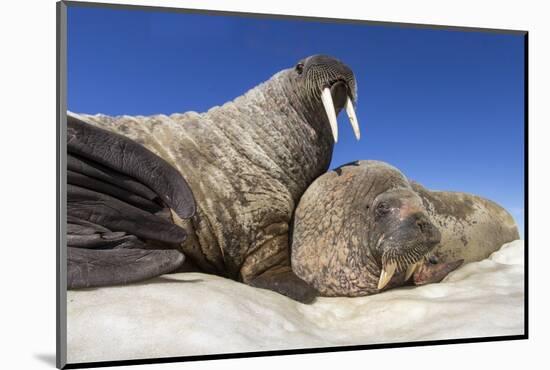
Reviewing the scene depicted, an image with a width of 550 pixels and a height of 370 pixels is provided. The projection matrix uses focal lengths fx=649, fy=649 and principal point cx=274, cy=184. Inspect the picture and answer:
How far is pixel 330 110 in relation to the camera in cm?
507

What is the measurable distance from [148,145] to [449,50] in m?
2.48

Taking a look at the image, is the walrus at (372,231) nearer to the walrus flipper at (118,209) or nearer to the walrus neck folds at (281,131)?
the walrus neck folds at (281,131)

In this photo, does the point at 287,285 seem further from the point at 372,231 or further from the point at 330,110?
the point at 330,110

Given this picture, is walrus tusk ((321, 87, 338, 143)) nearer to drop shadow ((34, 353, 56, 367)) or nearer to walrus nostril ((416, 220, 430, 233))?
walrus nostril ((416, 220, 430, 233))

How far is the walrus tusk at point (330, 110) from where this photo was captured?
5.02 metres

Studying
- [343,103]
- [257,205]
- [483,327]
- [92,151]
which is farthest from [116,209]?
[483,327]

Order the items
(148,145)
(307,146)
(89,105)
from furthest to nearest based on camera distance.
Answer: (307,146) → (148,145) → (89,105)

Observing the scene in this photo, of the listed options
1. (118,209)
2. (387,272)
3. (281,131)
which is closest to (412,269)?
(387,272)

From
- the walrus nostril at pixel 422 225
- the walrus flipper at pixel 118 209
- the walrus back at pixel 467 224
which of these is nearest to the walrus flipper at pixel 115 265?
the walrus flipper at pixel 118 209

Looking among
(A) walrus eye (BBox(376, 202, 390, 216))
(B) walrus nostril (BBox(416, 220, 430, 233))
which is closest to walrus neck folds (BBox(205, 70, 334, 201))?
(A) walrus eye (BBox(376, 202, 390, 216))

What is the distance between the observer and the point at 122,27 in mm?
4145

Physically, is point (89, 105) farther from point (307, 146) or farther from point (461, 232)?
point (461, 232)

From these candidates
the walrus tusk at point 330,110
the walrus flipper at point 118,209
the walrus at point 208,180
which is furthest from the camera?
the walrus tusk at point 330,110

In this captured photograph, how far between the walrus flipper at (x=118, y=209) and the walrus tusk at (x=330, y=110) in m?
1.32
